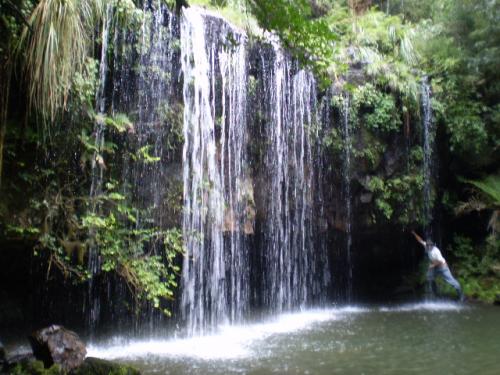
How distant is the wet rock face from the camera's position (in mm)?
5434

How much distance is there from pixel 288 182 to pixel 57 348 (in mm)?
6538

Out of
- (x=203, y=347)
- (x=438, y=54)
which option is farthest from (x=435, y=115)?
(x=203, y=347)

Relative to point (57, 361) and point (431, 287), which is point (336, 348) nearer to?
point (57, 361)

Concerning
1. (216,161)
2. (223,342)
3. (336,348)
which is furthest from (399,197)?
(223,342)

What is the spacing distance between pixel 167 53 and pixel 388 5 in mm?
10925

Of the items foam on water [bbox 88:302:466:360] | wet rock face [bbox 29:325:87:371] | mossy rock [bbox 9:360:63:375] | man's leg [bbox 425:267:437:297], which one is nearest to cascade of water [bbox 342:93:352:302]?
foam on water [bbox 88:302:466:360]

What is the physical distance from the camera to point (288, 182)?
36.0 feet

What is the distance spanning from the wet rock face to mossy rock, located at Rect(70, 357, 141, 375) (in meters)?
0.13

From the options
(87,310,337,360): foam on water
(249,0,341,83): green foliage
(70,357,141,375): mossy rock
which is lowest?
(87,310,337,360): foam on water

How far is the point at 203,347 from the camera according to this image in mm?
7465

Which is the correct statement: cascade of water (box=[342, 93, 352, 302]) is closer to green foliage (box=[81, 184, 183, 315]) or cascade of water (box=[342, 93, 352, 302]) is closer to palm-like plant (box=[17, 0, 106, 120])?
green foliage (box=[81, 184, 183, 315])

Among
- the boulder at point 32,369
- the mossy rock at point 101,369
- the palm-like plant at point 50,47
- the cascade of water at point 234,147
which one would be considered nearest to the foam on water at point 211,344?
the cascade of water at point 234,147

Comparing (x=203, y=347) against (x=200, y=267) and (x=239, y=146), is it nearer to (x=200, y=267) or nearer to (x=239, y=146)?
(x=200, y=267)

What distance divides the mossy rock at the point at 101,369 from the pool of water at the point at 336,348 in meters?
0.60
